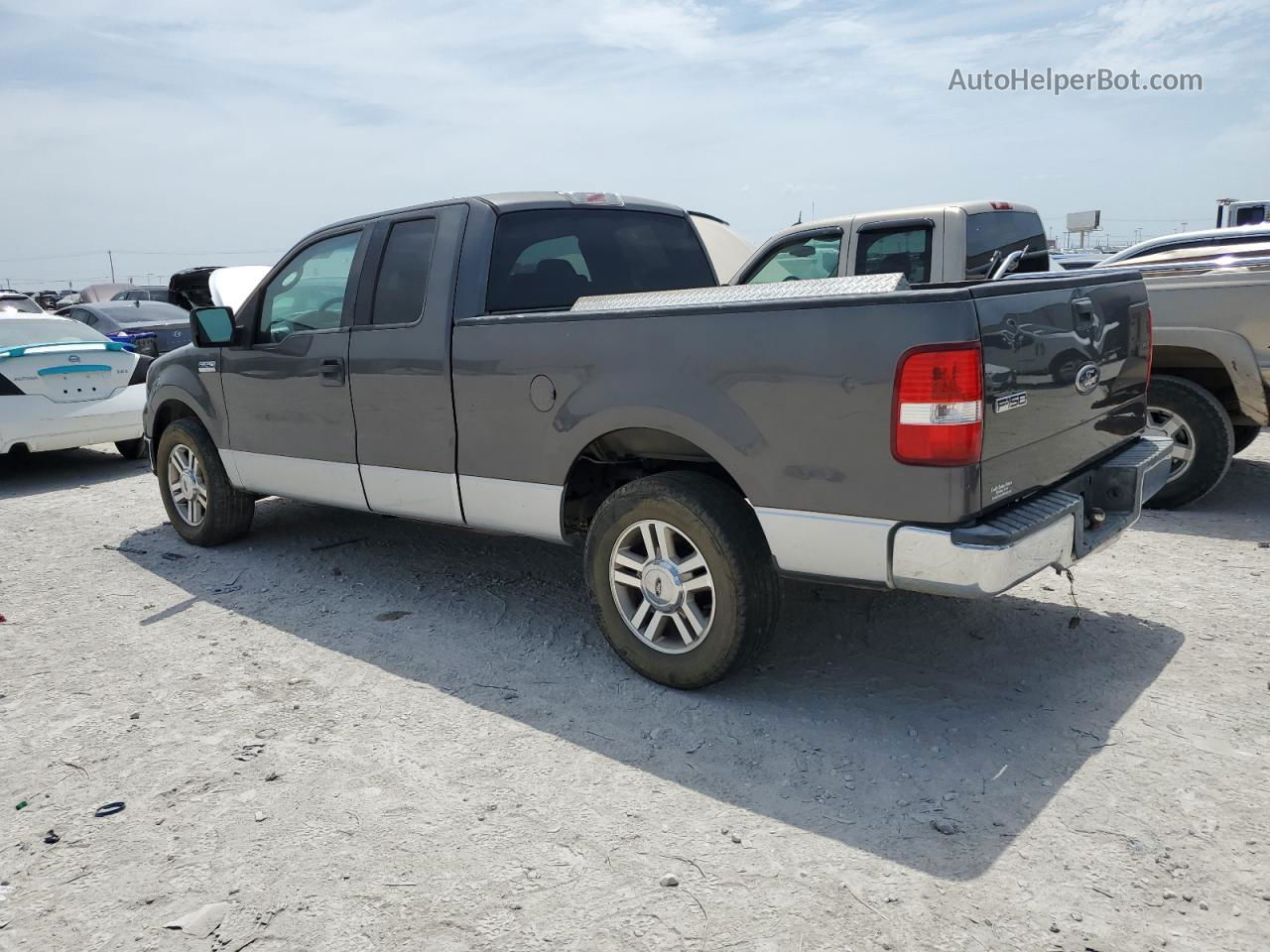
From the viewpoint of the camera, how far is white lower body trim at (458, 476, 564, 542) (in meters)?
4.24

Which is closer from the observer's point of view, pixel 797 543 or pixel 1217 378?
pixel 797 543

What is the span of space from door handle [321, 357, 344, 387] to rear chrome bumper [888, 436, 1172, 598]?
3.02 meters

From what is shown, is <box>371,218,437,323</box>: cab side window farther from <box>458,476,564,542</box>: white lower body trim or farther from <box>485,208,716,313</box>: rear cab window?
<box>458,476,564,542</box>: white lower body trim

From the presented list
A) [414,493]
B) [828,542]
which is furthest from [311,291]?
[828,542]

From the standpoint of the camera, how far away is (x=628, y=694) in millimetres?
3941

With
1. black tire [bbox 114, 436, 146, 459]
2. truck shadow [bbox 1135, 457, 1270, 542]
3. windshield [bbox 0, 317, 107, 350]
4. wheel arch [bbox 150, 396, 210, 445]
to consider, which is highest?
windshield [bbox 0, 317, 107, 350]

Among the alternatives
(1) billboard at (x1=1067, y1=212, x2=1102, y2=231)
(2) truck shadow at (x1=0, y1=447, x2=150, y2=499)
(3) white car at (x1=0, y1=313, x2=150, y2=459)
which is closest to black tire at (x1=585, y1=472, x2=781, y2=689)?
(3) white car at (x1=0, y1=313, x2=150, y2=459)

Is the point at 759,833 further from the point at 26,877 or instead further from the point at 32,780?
the point at 32,780

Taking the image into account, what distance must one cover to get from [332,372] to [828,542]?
112 inches

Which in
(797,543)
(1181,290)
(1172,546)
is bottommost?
(1172,546)

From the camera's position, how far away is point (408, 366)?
4.64 m

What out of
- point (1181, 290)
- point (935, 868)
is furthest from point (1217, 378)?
point (935, 868)

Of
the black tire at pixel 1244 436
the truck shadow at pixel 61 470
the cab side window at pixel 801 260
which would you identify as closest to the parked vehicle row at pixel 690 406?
the black tire at pixel 1244 436

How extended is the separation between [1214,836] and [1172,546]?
3.21 m
